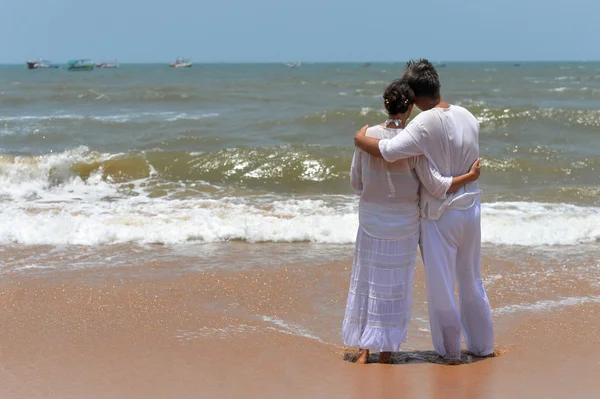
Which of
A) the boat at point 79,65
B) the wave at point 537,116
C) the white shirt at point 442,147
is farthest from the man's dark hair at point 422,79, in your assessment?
the boat at point 79,65

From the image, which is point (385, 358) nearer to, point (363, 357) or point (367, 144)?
point (363, 357)

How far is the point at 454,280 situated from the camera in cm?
412

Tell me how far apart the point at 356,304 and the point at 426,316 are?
1.18 meters

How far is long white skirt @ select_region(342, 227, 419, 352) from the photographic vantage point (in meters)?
4.05

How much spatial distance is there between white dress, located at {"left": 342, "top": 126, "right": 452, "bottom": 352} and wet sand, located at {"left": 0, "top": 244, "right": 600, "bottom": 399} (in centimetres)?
23

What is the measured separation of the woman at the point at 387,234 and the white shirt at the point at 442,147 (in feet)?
0.17

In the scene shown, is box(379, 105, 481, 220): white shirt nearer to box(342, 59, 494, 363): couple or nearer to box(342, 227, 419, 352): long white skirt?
box(342, 59, 494, 363): couple

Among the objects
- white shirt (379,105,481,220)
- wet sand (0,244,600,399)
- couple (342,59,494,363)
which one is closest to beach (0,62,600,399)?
wet sand (0,244,600,399)

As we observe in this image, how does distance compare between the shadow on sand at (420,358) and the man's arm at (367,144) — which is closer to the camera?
the man's arm at (367,144)

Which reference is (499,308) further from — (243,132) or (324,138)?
(243,132)

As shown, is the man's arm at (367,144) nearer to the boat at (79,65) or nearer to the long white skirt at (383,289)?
the long white skirt at (383,289)

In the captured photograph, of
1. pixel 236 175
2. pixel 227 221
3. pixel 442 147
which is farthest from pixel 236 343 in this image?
pixel 236 175

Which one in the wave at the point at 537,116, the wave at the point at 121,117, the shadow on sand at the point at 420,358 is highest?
the wave at the point at 537,116

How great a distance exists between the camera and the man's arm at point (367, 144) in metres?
3.91
